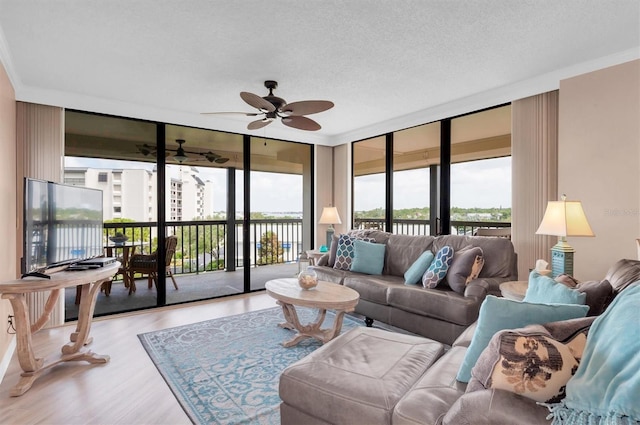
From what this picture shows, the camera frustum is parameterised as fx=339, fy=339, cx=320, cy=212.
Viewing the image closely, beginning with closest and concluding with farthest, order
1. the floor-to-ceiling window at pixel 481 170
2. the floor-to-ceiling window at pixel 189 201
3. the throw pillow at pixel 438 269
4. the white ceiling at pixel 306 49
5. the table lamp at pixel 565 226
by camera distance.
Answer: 1. the white ceiling at pixel 306 49
2. the table lamp at pixel 565 226
3. the throw pillow at pixel 438 269
4. the floor-to-ceiling window at pixel 481 170
5. the floor-to-ceiling window at pixel 189 201

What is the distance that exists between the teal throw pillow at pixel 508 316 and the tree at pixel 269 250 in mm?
4743

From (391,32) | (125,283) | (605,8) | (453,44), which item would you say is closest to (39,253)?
(125,283)

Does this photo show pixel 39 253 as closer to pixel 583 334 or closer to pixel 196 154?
pixel 196 154

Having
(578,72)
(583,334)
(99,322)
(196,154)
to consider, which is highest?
(578,72)

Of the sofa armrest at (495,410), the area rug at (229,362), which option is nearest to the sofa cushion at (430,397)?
the sofa armrest at (495,410)

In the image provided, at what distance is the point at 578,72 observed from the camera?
10.0 feet

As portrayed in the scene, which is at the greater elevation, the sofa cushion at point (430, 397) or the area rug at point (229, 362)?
the sofa cushion at point (430, 397)

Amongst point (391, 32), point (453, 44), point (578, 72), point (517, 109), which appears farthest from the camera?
point (517, 109)

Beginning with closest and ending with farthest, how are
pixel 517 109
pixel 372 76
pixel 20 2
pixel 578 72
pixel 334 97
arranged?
pixel 20 2 < pixel 578 72 < pixel 372 76 < pixel 517 109 < pixel 334 97

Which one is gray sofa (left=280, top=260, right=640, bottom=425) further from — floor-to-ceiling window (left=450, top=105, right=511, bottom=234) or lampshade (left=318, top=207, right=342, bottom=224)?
lampshade (left=318, top=207, right=342, bottom=224)

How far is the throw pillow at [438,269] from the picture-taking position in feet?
10.7

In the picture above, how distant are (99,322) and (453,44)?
4412 millimetres

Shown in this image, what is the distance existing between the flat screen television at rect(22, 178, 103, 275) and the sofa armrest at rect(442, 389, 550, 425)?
9.44ft

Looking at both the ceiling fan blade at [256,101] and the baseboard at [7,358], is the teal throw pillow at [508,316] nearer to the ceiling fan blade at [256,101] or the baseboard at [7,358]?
the ceiling fan blade at [256,101]
